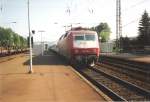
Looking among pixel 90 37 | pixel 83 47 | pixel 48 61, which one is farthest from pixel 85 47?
pixel 48 61

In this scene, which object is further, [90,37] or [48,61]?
[48,61]

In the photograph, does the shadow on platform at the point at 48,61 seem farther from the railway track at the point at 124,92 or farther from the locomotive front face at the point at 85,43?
the railway track at the point at 124,92

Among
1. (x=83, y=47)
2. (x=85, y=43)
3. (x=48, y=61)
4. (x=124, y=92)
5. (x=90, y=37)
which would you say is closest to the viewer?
(x=124, y=92)

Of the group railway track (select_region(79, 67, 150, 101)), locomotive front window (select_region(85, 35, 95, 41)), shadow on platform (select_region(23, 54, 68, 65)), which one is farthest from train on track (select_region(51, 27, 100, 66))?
railway track (select_region(79, 67, 150, 101))

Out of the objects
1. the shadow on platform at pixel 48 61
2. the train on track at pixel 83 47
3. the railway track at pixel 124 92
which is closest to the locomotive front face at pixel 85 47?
the train on track at pixel 83 47

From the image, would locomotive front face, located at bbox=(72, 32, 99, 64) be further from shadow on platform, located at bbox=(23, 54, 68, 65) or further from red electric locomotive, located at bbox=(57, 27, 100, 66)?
shadow on platform, located at bbox=(23, 54, 68, 65)

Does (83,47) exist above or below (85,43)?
below

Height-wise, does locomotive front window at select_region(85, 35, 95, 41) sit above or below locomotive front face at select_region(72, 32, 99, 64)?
above

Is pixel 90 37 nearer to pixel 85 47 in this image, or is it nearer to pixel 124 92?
pixel 85 47

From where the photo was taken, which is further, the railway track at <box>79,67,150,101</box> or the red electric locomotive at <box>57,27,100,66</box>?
the red electric locomotive at <box>57,27,100,66</box>

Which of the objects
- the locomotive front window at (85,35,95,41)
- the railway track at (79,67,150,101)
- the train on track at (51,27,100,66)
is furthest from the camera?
the locomotive front window at (85,35,95,41)

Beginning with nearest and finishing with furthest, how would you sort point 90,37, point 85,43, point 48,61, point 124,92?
point 124,92, point 85,43, point 90,37, point 48,61

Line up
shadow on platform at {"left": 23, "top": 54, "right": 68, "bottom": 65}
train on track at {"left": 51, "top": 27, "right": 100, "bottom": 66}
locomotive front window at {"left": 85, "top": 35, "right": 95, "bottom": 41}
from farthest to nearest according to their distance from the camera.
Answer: shadow on platform at {"left": 23, "top": 54, "right": 68, "bottom": 65}
locomotive front window at {"left": 85, "top": 35, "right": 95, "bottom": 41}
train on track at {"left": 51, "top": 27, "right": 100, "bottom": 66}

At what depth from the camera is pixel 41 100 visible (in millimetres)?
11914
